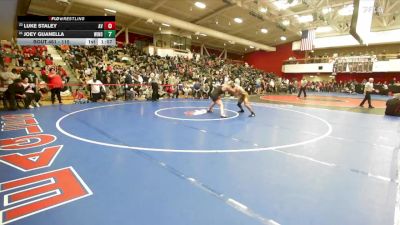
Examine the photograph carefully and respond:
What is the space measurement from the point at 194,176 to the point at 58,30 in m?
7.52

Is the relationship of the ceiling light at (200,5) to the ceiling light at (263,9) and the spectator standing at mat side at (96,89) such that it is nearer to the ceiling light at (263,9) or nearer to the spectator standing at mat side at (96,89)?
the ceiling light at (263,9)

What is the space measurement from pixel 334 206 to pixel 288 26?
2564cm

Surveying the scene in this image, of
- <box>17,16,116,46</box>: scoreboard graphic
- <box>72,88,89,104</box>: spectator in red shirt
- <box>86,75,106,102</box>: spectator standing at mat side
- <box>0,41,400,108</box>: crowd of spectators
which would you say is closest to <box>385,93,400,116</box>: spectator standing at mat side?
<box>0,41,400,108</box>: crowd of spectators

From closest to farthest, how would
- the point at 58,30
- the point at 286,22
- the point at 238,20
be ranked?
the point at 58,30 < the point at 238,20 < the point at 286,22

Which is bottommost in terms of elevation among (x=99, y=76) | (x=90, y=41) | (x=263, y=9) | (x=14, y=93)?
(x=14, y=93)

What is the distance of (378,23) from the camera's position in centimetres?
2597

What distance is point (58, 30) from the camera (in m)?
8.20

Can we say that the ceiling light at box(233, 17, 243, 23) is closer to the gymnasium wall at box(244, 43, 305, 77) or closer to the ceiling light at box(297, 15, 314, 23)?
the ceiling light at box(297, 15, 314, 23)

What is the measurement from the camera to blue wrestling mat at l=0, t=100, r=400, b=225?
242cm

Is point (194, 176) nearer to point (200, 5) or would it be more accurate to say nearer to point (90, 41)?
point (90, 41)

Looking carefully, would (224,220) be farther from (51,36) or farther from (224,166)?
(51,36)

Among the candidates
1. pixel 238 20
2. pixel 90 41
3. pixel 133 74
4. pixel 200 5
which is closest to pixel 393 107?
pixel 90 41

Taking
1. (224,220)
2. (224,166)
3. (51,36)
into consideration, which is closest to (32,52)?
(51,36)

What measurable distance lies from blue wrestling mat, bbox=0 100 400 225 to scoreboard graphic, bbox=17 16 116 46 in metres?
3.41
